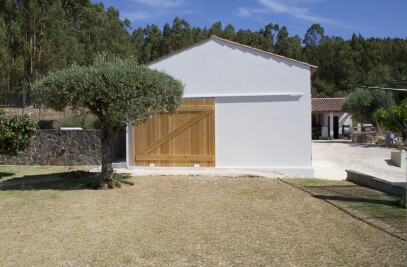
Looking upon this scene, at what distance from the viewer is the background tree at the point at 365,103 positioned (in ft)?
98.0

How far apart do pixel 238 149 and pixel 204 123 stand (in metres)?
1.51

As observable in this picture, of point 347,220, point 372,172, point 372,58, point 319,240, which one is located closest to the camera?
point 319,240

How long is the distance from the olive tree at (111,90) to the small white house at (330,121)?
1077 inches

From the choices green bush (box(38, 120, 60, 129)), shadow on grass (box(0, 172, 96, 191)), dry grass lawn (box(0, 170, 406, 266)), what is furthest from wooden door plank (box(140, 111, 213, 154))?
green bush (box(38, 120, 60, 129))

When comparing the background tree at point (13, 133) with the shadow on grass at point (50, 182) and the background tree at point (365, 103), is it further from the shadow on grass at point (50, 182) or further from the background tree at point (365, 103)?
the background tree at point (365, 103)

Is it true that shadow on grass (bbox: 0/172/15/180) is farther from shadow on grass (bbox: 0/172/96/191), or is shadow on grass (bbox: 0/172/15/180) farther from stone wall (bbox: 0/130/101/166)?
stone wall (bbox: 0/130/101/166)

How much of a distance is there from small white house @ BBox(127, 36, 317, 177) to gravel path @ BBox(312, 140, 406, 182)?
2.01m

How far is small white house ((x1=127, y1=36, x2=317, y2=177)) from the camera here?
12375 millimetres

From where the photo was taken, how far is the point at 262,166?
12500 mm

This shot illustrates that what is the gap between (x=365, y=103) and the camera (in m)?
30.0

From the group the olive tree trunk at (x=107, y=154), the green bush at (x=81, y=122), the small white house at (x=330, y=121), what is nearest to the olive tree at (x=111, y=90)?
the olive tree trunk at (x=107, y=154)

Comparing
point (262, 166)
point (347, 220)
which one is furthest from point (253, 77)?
point (347, 220)

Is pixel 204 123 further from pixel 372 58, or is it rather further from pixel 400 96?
pixel 372 58

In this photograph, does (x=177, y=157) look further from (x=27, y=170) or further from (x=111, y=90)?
(x=27, y=170)
